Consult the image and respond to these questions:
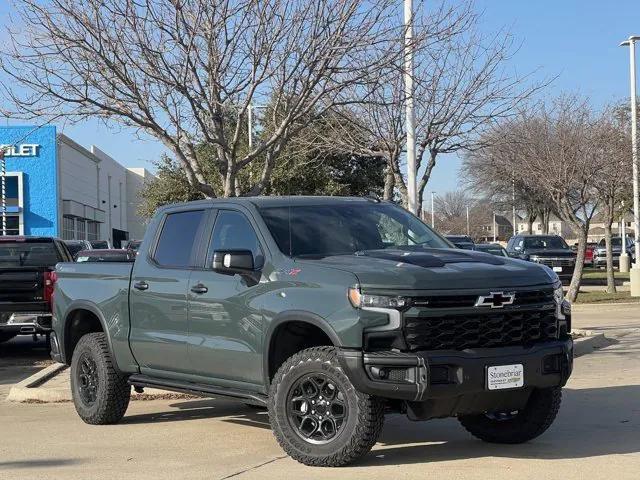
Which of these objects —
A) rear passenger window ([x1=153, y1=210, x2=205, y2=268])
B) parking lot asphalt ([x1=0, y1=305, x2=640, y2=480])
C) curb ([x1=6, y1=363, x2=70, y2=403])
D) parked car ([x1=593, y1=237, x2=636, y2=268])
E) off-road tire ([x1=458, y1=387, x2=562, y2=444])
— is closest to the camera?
parking lot asphalt ([x1=0, y1=305, x2=640, y2=480])

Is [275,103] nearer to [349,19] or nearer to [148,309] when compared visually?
[349,19]

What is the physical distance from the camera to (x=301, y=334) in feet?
24.7

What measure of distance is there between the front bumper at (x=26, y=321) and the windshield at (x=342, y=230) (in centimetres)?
728

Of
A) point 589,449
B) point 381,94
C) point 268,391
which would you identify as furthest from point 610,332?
point 268,391

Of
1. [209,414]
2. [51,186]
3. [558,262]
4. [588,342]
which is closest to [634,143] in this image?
[558,262]

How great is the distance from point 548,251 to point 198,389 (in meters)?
25.7

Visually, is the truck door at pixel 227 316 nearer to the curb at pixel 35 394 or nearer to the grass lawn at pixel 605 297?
the curb at pixel 35 394

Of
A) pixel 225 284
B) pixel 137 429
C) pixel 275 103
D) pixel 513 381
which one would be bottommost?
pixel 137 429

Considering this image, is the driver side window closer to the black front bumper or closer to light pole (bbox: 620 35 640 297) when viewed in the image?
the black front bumper

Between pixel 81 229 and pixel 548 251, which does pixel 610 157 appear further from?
pixel 81 229

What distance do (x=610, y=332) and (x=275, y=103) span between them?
8313 mm

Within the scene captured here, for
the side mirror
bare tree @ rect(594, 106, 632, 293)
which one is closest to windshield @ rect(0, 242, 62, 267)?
the side mirror

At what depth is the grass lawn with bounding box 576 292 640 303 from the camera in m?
25.6

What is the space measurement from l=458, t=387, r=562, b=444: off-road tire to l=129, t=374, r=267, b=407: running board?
1673 mm
